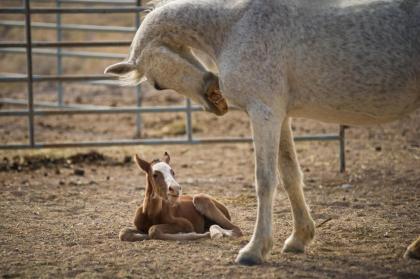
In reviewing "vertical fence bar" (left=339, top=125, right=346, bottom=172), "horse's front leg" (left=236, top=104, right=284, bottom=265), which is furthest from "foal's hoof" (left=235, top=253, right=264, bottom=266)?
"vertical fence bar" (left=339, top=125, right=346, bottom=172)

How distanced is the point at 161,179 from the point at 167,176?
7cm

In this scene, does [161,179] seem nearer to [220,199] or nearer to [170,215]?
[170,215]

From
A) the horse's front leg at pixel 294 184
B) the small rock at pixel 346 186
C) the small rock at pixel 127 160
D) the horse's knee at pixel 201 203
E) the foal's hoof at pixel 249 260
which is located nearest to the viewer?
the foal's hoof at pixel 249 260

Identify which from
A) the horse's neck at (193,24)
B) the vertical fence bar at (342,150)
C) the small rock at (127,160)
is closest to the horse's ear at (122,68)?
the horse's neck at (193,24)

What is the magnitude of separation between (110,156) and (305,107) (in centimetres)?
519

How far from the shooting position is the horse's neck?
192 inches

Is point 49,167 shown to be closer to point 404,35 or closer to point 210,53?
point 210,53

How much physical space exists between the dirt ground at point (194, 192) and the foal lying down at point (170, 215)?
0.54ft

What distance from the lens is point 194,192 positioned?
749 cm

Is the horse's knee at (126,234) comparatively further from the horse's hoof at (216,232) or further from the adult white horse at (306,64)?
the adult white horse at (306,64)

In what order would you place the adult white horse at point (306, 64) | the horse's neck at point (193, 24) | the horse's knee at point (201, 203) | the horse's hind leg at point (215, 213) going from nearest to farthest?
the adult white horse at point (306, 64)
the horse's neck at point (193, 24)
the horse's hind leg at point (215, 213)
the horse's knee at point (201, 203)

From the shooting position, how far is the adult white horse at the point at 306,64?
4.52 metres

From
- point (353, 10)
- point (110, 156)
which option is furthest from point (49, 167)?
point (353, 10)

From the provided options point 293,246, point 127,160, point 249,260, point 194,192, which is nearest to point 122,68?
point 249,260
